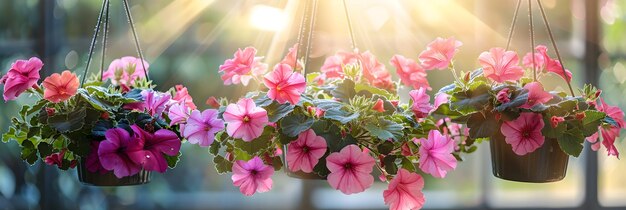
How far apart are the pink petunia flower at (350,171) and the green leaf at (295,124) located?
0.20 feet

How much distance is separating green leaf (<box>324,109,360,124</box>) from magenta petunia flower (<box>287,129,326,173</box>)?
36 mm

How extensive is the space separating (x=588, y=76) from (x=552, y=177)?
209 centimetres

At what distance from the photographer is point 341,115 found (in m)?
1.08

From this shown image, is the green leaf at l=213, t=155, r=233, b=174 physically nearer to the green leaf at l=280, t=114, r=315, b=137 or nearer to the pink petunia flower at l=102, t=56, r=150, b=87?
the green leaf at l=280, t=114, r=315, b=137

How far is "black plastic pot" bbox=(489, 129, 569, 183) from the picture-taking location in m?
1.19

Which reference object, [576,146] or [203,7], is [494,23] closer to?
[203,7]

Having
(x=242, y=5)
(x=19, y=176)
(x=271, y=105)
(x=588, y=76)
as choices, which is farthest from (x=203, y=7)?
(x=271, y=105)

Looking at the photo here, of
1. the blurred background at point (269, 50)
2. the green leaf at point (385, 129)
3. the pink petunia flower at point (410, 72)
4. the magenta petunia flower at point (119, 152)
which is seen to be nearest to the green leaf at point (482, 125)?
the green leaf at point (385, 129)

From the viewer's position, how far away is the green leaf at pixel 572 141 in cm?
113

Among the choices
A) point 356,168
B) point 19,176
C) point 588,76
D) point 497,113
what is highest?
point 588,76

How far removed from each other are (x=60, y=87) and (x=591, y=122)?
2.78 feet

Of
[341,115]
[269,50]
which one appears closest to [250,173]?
[341,115]

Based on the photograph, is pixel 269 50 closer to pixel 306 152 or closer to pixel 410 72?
pixel 410 72

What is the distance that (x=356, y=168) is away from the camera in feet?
3.42
